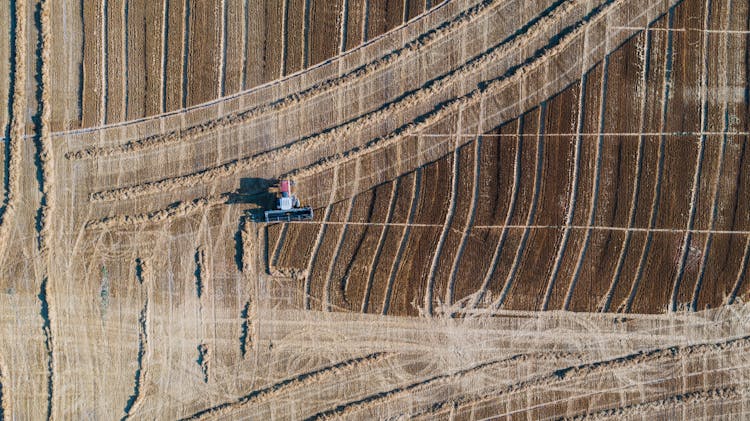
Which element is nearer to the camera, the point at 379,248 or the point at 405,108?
the point at 405,108

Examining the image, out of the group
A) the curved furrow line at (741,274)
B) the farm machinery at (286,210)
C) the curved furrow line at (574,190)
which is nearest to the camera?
the farm machinery at (286,210)


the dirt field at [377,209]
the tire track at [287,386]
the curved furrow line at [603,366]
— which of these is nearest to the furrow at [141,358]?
the dirt field at [377,209]

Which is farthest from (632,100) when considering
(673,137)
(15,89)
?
(15,89)

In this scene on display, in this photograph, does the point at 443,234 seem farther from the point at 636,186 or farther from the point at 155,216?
the point at 155,216

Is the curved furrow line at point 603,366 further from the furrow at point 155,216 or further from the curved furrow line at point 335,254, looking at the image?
the furrow at point 155,216

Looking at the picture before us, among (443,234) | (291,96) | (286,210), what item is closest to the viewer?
(286,210)

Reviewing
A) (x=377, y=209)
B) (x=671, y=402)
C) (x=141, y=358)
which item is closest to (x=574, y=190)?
(x=377, y=209)
